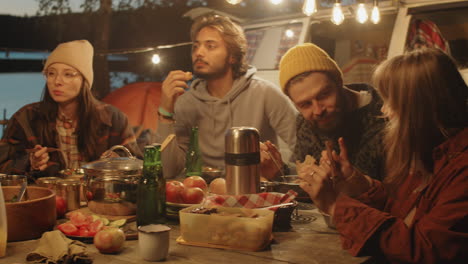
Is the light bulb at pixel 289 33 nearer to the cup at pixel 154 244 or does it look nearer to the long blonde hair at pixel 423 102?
the long blonde hair at pixel 423 102

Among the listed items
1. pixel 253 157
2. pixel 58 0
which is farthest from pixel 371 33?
pixel 58 0

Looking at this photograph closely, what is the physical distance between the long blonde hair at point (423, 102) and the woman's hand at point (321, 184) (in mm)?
284

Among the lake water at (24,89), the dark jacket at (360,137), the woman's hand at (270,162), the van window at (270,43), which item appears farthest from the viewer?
the van window at (270,43)

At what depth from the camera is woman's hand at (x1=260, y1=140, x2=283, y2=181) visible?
2.70 metres

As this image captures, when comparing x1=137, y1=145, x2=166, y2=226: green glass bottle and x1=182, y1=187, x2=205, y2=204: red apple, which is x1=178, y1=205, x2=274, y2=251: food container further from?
x1=182, y1=187, x2=205, y2=204: red apple

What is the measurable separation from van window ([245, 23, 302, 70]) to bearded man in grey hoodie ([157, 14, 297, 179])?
8.86 feet

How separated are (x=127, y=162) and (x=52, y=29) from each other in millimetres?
11225

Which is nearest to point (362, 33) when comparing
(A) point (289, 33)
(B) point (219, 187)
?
(A) point (289, 33)

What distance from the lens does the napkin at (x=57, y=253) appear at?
1.66m

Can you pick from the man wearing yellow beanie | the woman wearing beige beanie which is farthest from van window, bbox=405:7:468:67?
the woman wearing beige beanie

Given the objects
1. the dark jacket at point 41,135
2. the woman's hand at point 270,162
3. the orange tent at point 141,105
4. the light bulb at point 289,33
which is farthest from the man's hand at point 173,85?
the orange tent at point 141,105

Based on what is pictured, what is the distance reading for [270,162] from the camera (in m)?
2.74

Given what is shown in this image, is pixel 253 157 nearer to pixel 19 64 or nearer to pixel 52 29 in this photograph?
pixel 19 64

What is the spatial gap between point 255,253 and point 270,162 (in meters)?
1.01
